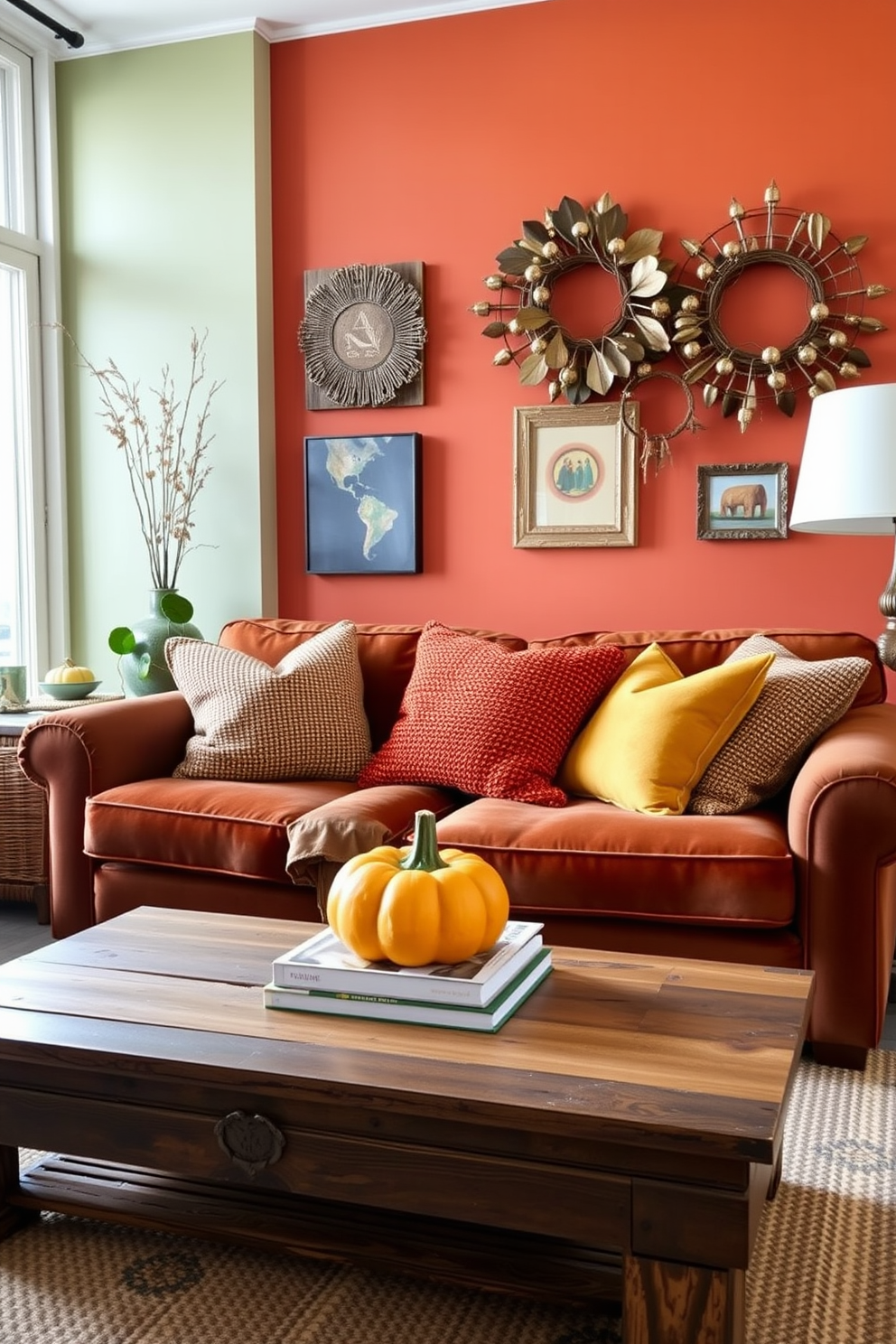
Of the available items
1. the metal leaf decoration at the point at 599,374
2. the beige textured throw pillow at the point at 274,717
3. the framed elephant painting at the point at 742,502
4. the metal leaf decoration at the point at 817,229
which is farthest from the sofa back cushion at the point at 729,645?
the metal leaf decoration at the point at 817,229

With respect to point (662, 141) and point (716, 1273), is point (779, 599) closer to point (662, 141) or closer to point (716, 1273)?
point (662, 141)

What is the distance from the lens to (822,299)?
11.5 feet

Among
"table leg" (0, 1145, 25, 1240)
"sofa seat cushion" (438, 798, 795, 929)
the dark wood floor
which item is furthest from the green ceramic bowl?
"table leg" (0, 1145, 25, 1240)

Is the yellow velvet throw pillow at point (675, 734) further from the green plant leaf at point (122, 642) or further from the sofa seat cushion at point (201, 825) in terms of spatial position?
the green plant leaf at point (122, 642)

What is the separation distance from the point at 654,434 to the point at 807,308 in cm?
58

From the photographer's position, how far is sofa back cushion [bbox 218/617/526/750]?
10.8ft

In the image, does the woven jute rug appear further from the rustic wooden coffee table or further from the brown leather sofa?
the brown leather sofa

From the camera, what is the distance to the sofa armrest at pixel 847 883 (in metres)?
2.21

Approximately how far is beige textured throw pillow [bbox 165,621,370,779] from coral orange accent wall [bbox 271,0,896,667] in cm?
101

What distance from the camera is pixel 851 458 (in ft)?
8.22

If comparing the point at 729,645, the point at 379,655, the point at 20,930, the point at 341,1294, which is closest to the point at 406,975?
the point at 341,1294

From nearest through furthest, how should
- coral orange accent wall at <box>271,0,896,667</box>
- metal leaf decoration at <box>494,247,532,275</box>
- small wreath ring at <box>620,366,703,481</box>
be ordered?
coral orange accent wall at <box>271,0,896,667</box>
small wreath ring at <box>620,366,703,481</box>
metal leaf decoration at <box>494,247,532,275</box>

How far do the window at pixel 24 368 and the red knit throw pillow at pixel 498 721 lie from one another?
189 centimetres

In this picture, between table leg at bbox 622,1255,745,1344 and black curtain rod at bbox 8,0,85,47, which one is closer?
table leg at bbox 622,1255,745,1344
